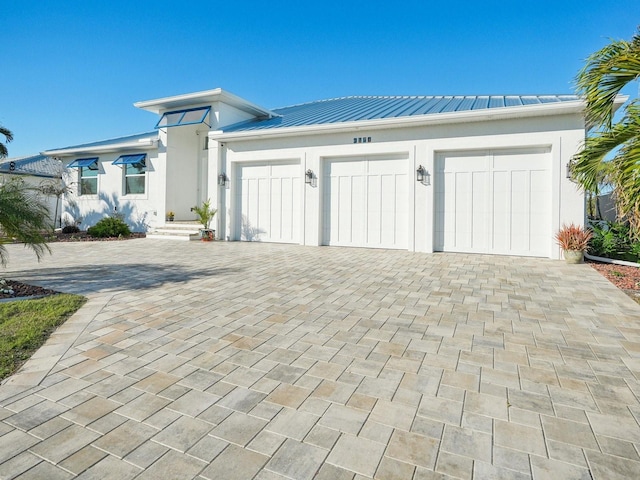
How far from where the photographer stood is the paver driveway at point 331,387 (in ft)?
6.26

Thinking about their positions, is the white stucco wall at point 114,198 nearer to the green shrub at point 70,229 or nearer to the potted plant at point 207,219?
the green shrub at point 70,229

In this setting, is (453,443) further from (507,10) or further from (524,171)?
(507,10)

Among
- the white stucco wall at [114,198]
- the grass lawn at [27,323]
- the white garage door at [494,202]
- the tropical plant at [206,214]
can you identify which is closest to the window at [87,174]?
the white stucco wall at [114,198]

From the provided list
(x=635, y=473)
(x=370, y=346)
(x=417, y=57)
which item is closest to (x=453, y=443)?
(x=635, y=473)

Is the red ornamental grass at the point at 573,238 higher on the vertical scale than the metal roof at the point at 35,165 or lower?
lower

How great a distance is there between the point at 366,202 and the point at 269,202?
362 cm

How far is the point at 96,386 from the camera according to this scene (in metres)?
2.70

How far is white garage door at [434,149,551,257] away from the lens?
30.9 ft

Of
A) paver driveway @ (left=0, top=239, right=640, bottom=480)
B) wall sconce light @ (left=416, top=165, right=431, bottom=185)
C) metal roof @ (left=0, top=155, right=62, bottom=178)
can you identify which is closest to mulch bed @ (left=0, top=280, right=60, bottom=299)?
paver driveway @ (left=0, top=239, right=640, bottom=480)

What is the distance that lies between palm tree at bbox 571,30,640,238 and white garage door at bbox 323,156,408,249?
5.08 m

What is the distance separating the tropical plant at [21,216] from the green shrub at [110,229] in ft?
29.8

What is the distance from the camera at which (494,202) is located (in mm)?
9773

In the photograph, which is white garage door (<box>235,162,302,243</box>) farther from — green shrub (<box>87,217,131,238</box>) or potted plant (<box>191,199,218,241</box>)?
green shrub (<box>87,217,131,238</box>)

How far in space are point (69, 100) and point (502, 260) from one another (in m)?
18.2
